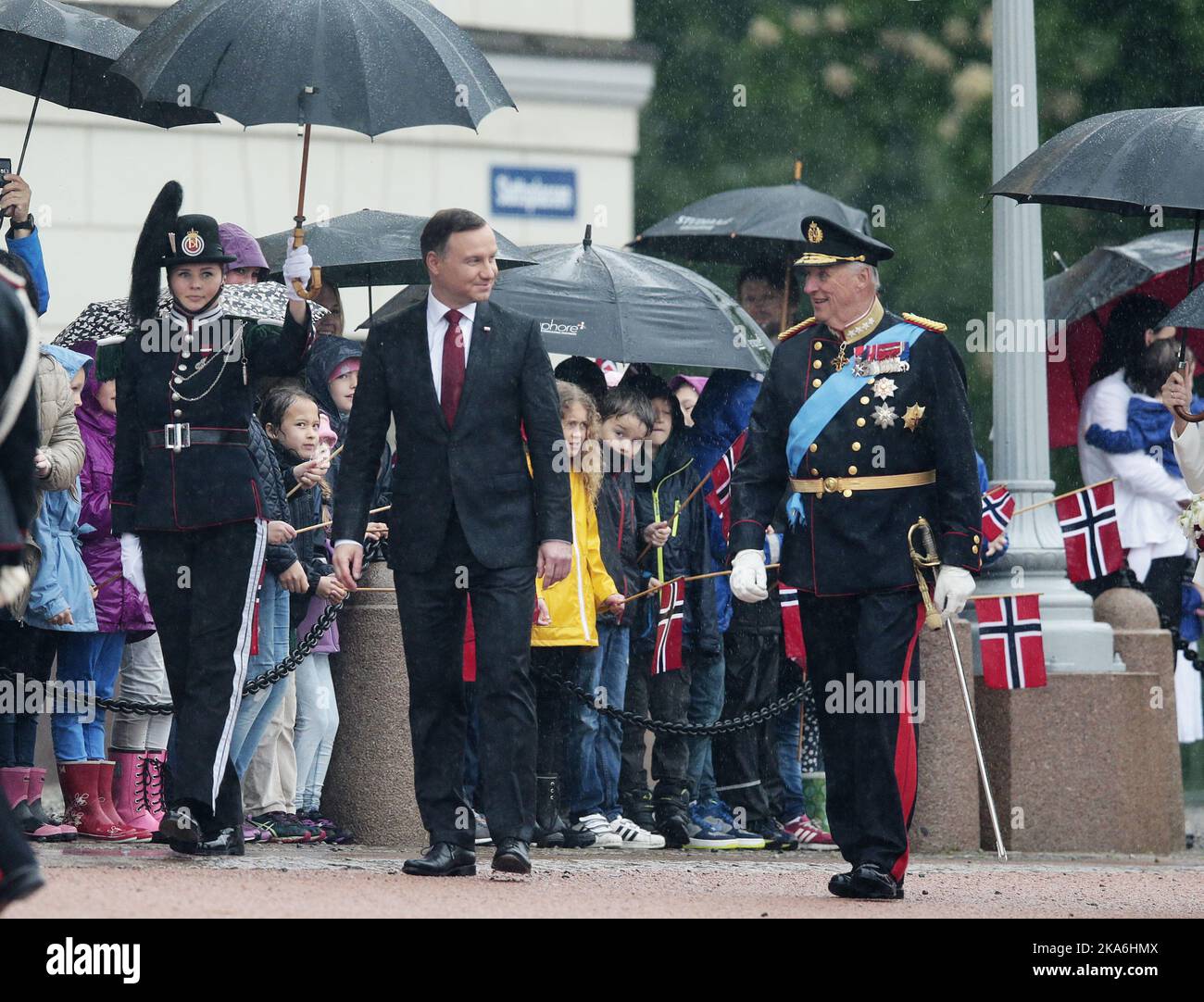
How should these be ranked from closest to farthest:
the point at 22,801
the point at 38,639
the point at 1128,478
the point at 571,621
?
the point at 22,801 → the point at 38,639 → the point at 571,621 → the point at 1128,478

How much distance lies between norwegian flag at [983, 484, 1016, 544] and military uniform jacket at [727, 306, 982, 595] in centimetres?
335

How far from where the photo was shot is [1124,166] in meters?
9.92

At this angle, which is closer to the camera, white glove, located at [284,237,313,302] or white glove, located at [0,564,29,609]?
white glove, located at [0,564,29,609]

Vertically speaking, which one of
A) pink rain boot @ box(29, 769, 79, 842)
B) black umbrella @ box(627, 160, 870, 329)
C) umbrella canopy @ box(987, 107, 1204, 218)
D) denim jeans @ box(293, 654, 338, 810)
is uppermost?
black umbrella @ box(627, 160, 870, 329)

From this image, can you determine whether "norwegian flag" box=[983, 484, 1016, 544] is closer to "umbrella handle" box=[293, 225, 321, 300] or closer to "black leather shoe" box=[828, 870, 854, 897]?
"black leather shoe" box=[828, 870, 854, 897]

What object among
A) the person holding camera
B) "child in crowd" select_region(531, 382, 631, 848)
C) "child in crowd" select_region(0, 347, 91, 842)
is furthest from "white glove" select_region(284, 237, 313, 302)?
"child in crowd" select_region(531, 382, 631, 848)

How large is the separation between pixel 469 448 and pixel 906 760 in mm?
1800

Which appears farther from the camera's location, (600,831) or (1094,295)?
(1094,295)

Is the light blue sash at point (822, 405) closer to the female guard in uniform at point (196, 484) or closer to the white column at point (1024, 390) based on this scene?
the female guard in uniform at point (196, 484)

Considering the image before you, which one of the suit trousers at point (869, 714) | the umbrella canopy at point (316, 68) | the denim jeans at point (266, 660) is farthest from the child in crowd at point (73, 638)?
the suit trousers at point (869, 714)

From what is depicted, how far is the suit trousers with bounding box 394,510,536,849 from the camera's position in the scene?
8.86 m

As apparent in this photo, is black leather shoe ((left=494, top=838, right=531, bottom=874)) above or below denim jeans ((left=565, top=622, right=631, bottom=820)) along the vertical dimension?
below

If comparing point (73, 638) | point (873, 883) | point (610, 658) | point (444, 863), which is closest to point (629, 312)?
point (610, 658)

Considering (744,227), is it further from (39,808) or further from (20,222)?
(39,808)
